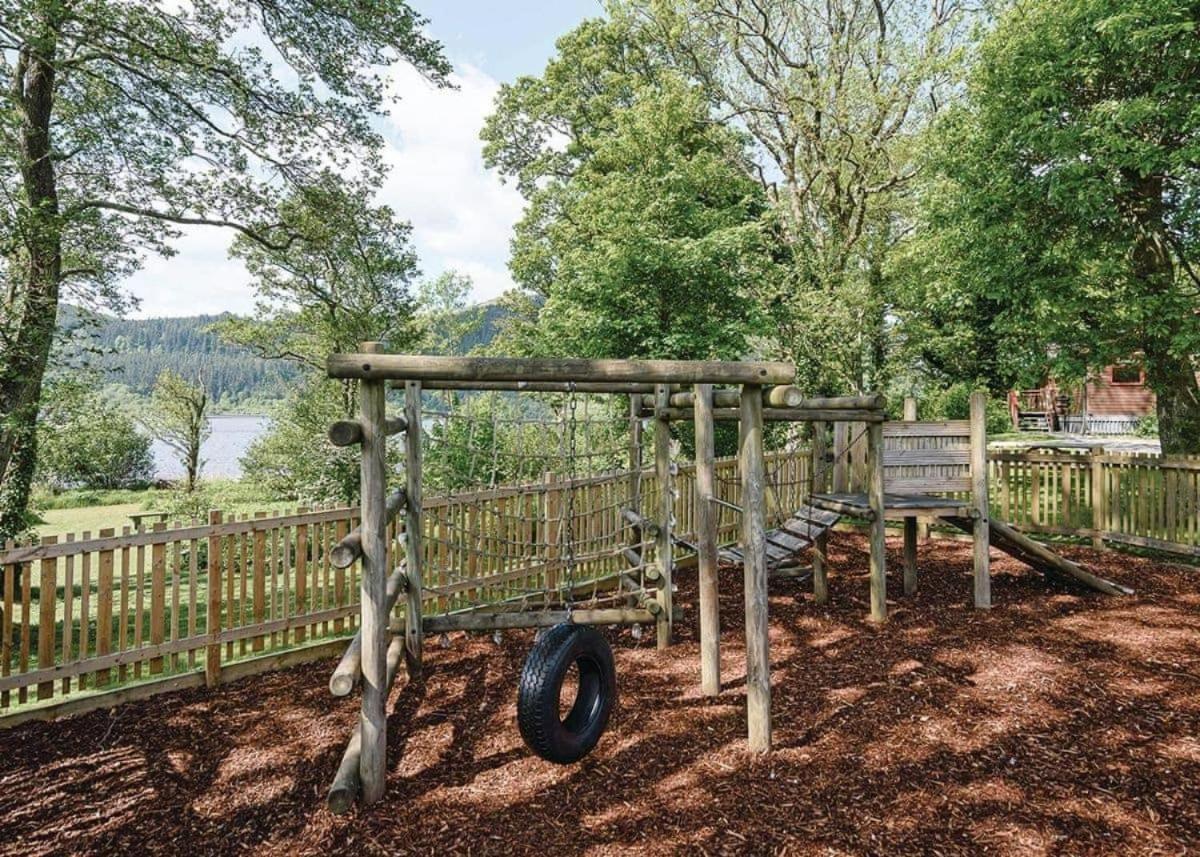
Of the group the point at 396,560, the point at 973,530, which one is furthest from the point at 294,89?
the point at 973,530

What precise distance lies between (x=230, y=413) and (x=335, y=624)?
21931 mm

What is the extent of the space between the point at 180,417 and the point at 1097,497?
2577cm

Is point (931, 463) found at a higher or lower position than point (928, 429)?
lower

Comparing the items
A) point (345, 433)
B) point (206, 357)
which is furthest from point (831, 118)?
point (206, 357)

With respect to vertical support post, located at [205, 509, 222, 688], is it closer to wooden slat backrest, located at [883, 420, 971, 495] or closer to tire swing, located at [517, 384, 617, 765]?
tire swing, located at [517, 384, 617, 765]

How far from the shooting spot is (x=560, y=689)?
3271 millimetres

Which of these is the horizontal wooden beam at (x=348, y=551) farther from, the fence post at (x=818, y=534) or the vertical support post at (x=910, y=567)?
the vertical support post at (x=910, y=567)

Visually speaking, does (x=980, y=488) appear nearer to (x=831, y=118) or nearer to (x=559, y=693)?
(x=559, y=693)

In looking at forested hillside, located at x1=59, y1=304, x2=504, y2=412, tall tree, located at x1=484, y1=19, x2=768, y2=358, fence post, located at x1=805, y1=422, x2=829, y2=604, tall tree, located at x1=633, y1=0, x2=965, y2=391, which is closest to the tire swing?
fence post, located at x1=805, y1=422, x2=829, y2=604

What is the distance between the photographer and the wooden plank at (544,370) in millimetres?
3111

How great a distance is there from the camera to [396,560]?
636 centimetres

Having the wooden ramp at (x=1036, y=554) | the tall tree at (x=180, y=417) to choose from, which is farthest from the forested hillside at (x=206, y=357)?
the wooden ramp at (x=1036, y=554)

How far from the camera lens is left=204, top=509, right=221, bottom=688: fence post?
4.73m

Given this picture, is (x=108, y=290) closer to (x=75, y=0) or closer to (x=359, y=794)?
(x=75, y=0)
